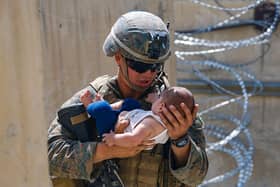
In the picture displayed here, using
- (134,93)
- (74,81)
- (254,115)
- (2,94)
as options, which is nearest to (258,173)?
A: (254,115)

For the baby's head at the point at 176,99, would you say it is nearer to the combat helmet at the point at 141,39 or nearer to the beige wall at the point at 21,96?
the combat helmet at the point at 141,39

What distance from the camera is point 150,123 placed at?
181 centimetres

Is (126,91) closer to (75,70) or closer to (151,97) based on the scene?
(151,97)

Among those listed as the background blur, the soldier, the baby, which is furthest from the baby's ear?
the background blur

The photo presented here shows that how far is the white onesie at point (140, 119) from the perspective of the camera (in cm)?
183

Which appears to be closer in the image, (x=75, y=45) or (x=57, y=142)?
(x=57, y=142)

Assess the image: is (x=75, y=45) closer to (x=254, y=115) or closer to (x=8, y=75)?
(x=8, y=75)

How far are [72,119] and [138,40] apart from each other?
0.34 meters

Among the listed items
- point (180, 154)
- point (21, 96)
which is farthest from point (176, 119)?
point (21, 96)

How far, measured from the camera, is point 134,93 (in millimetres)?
2061

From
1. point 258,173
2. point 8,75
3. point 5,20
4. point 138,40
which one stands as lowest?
point 258,173

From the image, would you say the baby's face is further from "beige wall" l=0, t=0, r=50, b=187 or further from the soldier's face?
"beige wall" l=0, t=0, r=50, b=187

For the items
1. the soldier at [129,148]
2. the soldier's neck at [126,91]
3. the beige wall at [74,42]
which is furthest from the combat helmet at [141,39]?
the beige wall at [74,42]

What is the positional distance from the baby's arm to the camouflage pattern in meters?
0.13
